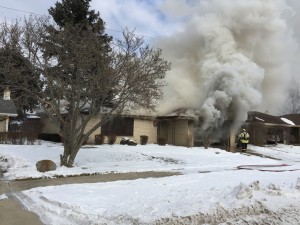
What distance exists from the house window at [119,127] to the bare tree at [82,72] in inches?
518

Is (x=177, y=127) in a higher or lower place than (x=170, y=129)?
higher

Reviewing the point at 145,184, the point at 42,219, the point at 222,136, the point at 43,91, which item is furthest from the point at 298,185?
the point at 222,136

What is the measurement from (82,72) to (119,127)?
15087 mm

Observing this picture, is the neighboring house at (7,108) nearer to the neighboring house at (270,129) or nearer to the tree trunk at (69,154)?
the tree trunk at (69,154)

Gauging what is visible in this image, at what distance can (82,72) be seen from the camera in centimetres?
1530

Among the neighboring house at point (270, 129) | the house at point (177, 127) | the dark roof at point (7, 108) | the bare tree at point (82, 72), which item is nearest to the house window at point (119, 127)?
the house at point (177, 127)

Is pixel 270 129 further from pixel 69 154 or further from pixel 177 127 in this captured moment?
pixel 69 154

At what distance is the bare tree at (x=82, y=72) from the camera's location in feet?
49.3

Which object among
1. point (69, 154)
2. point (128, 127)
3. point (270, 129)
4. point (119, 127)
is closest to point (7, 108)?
point (119, 127)

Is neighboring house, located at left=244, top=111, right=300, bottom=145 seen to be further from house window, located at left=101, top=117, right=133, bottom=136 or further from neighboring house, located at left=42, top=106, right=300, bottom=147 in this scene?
house window, located at left=101, top=117, right=133, bottom=136

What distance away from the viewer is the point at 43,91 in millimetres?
15656

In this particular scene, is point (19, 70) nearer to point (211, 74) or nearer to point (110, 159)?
point (110, 159)

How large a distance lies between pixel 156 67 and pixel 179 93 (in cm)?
1857

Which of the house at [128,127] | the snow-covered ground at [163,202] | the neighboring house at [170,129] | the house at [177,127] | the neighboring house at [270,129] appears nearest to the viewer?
the snow-covered ground at [163,202]
